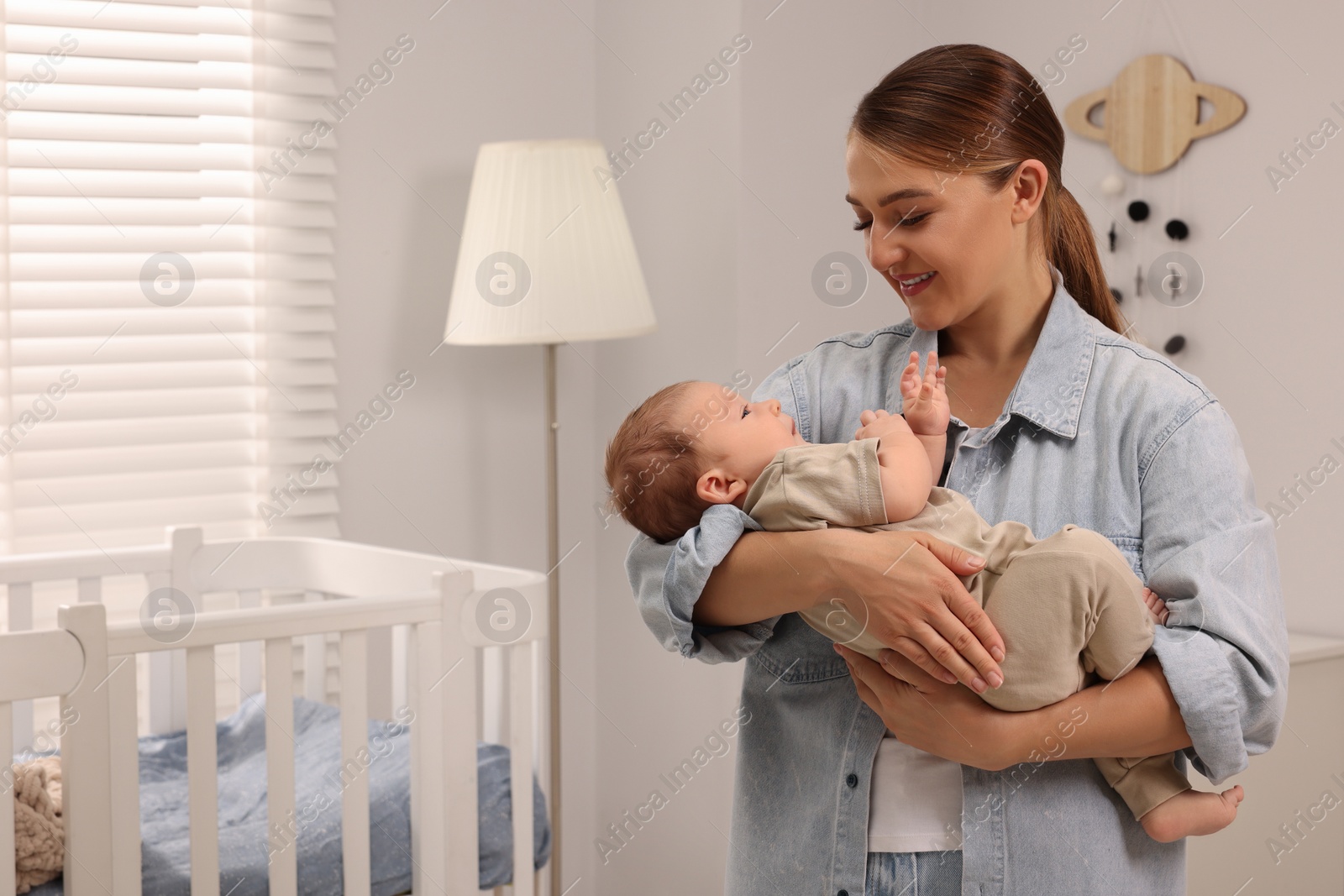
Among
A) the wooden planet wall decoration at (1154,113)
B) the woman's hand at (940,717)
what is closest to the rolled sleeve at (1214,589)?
the woman's hand at (940,717)

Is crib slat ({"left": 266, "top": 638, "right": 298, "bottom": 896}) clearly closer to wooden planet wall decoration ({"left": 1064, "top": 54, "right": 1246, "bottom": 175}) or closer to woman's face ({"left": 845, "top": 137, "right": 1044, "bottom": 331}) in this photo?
woman's face ({"left": 845, "top": 137, "right": 1044, "bottom": 331})

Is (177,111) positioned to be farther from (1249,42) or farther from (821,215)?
(1249,42)

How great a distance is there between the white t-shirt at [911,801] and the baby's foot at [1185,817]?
163 mm

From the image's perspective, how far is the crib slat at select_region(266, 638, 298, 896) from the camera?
61.6 inches

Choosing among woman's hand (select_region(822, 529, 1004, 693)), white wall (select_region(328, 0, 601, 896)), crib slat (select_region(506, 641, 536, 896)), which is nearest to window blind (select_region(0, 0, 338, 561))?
white wall (select_region(328, 0, 601, 896))

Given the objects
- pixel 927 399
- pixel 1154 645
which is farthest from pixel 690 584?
pixel 1154 645

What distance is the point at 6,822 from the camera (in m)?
1.39

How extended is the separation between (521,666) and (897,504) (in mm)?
1002

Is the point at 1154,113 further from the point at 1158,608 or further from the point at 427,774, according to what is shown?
the point at 427,774

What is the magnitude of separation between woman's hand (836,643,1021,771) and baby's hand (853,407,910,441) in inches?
7.5

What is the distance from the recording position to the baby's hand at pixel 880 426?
3.38ft

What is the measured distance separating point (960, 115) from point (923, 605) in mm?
443

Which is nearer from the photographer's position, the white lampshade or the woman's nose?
the woman's nose

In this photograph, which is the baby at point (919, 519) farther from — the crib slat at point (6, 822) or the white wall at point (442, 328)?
the white wall at point (442, 328)
